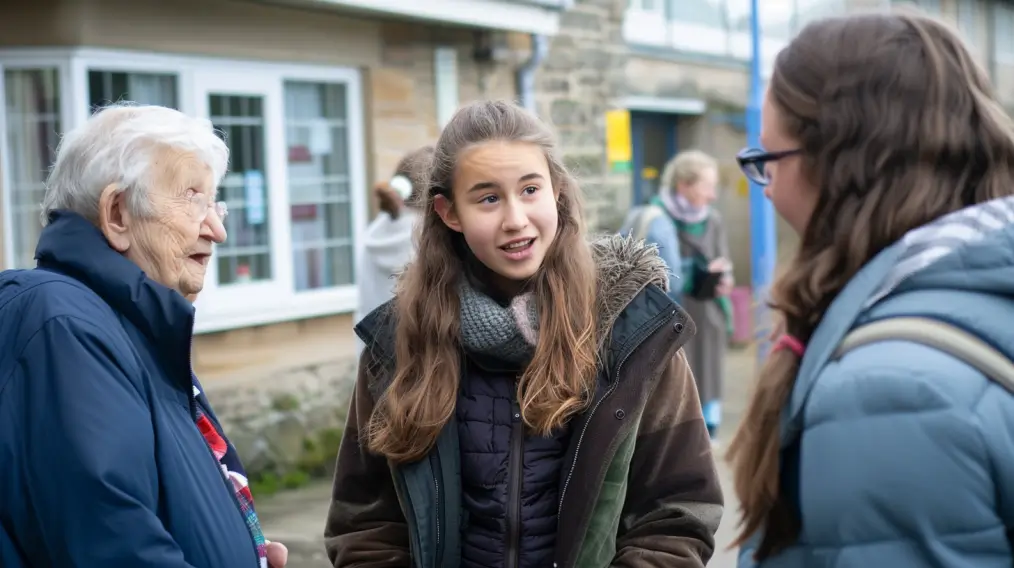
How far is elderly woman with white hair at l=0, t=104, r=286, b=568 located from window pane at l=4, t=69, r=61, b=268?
4.29 meters

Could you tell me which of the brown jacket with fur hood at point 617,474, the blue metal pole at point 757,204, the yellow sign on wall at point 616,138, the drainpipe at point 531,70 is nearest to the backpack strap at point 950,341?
the brown jacket with fur hood at point 617,474

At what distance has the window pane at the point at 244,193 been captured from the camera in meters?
7.18

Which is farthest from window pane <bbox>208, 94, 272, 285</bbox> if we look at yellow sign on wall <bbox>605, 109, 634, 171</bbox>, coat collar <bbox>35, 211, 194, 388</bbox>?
coat collar <bbox>35, 211, 194, 388</bbox>

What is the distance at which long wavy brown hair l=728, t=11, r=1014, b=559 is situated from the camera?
155 centimetres

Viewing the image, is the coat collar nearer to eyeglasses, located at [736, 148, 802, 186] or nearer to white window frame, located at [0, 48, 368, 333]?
eyeglasses, located at [736, 148, 802, 186]

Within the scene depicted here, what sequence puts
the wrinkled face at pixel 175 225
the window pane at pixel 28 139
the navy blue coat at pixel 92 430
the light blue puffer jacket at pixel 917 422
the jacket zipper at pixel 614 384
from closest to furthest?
the light blue puffer jacket at pixel 917 422 → the navy blue coat at pixel 92 430 → the wrinkled face at pixel 175 225 → the jacket zipper at pixel 614 384 → the window pane at pixel 28 139

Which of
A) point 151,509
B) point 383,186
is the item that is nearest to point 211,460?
point 151,509

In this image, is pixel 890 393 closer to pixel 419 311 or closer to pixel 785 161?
pixel 785 161

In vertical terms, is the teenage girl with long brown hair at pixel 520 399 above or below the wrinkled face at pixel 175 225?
below

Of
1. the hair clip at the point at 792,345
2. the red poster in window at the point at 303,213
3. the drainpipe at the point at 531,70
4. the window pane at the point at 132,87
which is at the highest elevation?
the drainpipe at the point at 531,70

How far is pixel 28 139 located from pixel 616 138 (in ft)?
16.8

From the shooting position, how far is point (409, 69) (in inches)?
322

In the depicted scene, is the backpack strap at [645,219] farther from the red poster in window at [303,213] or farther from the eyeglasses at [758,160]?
the eyeglasses at [758,160]

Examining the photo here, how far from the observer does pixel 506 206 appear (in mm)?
2516
